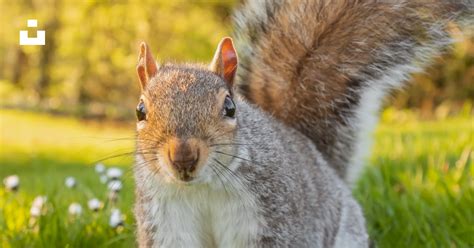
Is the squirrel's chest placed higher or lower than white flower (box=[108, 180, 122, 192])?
higher

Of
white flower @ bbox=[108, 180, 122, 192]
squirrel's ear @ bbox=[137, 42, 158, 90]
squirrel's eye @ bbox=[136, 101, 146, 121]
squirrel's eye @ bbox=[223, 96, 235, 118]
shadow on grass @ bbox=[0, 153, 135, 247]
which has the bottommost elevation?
shadow on grass @ bbox=[0, 153, 135, 247]

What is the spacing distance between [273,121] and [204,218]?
453 mm

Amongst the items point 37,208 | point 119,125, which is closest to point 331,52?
point 37,208

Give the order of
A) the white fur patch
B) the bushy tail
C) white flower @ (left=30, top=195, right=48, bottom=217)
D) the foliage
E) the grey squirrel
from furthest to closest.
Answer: the foliage → white flower @ (left=30, top=195, right=48, bottom=217) → the bushy tail → the white fur patch → the grey squirrel

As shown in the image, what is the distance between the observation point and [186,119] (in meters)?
1.48

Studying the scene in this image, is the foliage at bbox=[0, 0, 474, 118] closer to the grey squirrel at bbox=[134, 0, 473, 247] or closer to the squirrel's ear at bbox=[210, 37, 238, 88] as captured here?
the grey squirrel at bbox=[134, 0, 473, 247]

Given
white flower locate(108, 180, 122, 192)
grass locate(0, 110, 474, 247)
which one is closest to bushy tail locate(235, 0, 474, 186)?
grass locate(0, 110, 474, 247)

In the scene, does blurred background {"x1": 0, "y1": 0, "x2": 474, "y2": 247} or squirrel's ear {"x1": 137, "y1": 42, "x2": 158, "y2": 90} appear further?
blurred background {"x1": 0, "y1": 0, "x2": 474, "y2": 247}

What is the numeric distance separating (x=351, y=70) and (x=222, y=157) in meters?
0.84

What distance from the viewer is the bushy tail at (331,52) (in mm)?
2217

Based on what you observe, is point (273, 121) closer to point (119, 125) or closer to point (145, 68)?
point (145, 68)

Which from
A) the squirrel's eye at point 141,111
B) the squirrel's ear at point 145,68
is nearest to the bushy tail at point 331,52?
the squirrel's ear at point 145,68

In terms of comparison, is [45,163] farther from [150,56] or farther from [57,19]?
[57,19]

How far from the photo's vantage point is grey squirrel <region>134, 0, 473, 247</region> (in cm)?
153
